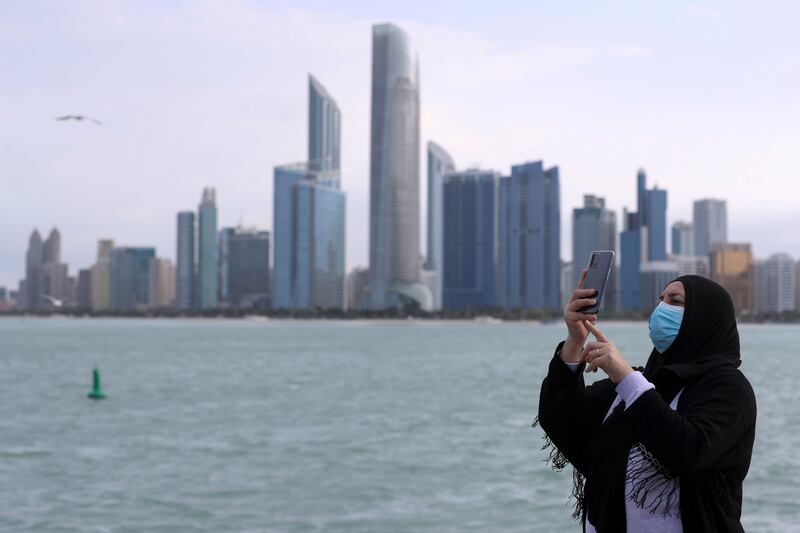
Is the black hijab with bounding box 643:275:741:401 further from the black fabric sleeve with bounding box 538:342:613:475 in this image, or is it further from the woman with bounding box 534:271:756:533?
the black fabric sleeve with bounding box 538:342:613:475

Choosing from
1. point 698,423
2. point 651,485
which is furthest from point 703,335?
point 651,485

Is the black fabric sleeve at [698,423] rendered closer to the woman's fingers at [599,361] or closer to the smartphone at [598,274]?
the woman's fingers at [599,361]

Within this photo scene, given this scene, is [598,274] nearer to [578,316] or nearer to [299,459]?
[578,316]

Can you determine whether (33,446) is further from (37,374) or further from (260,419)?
(37,374)

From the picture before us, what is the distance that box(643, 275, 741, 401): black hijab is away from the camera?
3684mm

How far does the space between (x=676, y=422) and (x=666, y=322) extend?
34cm

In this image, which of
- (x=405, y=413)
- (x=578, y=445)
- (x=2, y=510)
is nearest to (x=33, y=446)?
(x=2, y=510)

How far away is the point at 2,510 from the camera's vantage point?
16.9 metres

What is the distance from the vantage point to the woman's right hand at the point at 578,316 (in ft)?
12.5

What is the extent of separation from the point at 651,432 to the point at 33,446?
2534 cm

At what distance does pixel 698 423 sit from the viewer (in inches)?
143

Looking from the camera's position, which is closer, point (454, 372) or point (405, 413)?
point (405, 413)

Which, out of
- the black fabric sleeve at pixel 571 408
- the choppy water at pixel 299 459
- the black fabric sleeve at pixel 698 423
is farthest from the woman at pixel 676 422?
the choppy water at pixel 299 459

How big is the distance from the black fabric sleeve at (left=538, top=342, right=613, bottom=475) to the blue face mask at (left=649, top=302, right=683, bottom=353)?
0.36 m
